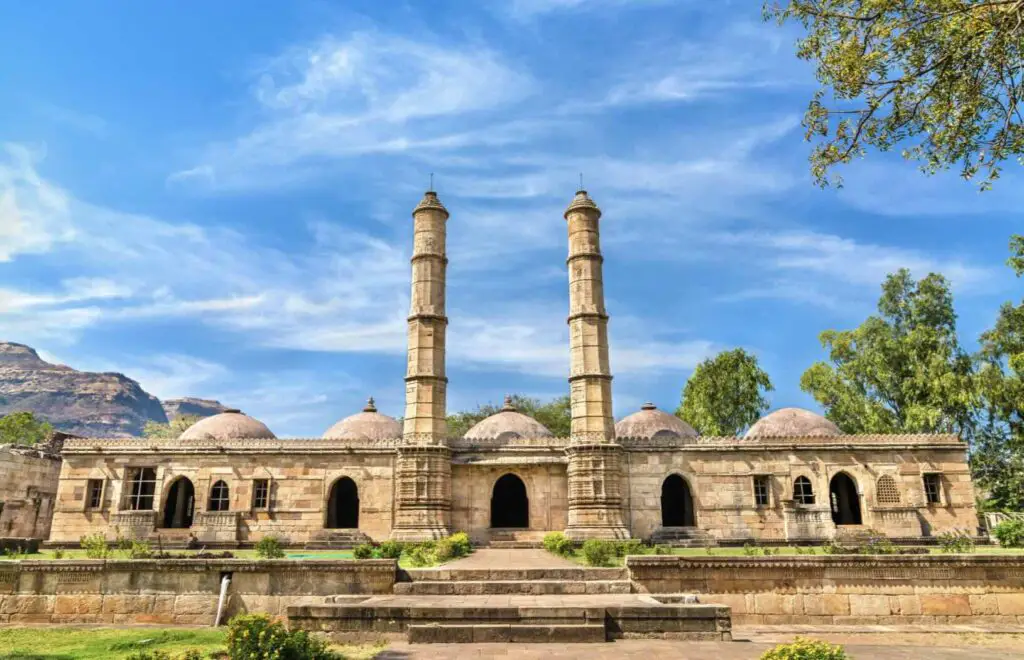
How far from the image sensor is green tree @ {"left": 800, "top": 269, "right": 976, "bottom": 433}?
2878 cm

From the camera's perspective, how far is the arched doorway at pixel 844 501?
22797 mm

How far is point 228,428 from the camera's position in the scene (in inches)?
939

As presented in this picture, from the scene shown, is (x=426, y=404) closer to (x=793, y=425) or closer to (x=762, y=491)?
(x=762, y=491)

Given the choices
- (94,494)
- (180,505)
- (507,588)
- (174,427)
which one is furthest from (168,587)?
(174,427)

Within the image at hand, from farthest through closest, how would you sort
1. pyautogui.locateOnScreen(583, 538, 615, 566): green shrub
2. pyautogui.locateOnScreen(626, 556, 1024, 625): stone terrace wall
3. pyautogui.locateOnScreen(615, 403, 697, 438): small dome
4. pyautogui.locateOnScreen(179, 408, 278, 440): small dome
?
pyautogui.locateOnScreen(615, 403, 697, 438): small dome → pyautogui.locateOnScreen(179, 408, 278, 440): small dome → pyautogui.locateOnScreen(583, 538, 615, 566): green shrub → pyautogui.locateOnScreen(626, 556, 1024, 625): stone terrace wall

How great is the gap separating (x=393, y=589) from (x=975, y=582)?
10.3m

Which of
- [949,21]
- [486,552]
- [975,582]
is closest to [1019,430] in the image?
[975,582]

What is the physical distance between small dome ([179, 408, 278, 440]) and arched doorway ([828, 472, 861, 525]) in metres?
20.1

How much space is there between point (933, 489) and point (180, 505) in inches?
942

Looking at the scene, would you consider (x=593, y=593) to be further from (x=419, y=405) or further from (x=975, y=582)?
(x=419, y=405)

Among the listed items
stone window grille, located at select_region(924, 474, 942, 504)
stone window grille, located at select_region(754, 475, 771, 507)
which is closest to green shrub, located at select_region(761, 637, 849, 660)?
stone window grille, located at select_region(754, 475, 771, 507)

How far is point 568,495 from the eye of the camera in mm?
20016

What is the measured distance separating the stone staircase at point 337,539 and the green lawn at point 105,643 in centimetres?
843

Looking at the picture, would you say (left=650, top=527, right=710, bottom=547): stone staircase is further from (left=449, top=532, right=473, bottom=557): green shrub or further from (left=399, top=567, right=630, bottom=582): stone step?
(left=399, top=567, right=630, bottom=582): stone step
